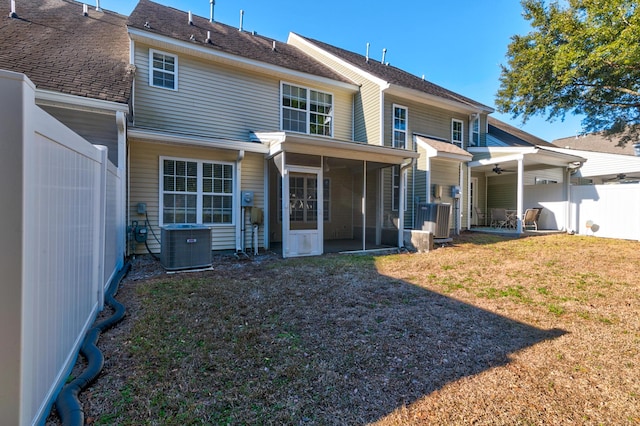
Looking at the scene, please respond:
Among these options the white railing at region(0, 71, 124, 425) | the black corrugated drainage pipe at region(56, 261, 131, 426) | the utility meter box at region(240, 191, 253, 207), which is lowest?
the black corrugated drainage pipe at region(56, 261, 131, 426)

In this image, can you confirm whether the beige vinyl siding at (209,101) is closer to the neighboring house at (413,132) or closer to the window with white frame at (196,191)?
the window with white frame at (196,191)

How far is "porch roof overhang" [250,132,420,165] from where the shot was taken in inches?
289

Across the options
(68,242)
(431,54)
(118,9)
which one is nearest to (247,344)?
(68,242)

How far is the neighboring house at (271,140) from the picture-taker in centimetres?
771

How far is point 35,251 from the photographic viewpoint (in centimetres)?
160

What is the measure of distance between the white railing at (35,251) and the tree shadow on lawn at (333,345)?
0.98 meters

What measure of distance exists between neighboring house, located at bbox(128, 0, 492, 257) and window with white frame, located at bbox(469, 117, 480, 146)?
4.34ft

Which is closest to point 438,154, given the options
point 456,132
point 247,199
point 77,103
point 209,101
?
point 456,132

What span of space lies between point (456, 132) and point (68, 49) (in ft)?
43.7

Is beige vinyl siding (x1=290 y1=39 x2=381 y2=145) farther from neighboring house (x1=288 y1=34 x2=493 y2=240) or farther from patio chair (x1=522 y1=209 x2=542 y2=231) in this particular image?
patio chair (x1=522 y1=209 x2=542 y2=231)

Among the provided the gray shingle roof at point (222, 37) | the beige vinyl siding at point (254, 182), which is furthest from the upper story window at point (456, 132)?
the beige vinyl siding at point (254, 182)

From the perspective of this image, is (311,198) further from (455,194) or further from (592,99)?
(592,99)

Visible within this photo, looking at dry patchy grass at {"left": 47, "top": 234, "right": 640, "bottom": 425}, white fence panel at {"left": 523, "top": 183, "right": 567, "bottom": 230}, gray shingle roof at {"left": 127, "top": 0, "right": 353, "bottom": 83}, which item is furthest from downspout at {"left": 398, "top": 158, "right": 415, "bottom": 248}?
white fence panel at {"left": 523, "top": 183, "right": 567, "bottom": 230}

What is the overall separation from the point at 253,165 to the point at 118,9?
27.3ft
